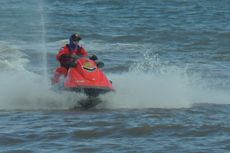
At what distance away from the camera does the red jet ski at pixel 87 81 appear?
1281 cm

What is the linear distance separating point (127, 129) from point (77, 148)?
4.59ft

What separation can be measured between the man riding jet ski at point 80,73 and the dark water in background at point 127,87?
202mm

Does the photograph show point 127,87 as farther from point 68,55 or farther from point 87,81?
point 87,81

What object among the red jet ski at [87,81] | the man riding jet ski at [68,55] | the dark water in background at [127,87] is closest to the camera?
the dark water in background at [127,87]

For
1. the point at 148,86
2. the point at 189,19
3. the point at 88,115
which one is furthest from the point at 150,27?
the point at 88,115

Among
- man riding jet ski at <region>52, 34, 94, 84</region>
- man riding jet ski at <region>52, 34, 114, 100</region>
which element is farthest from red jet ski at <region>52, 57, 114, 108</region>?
man riding jet ski at <region>52, 34, 94, 84</region>

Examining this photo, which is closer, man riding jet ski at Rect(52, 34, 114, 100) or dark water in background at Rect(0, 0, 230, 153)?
dark water in background at Rect(0, 0, 230, 153)

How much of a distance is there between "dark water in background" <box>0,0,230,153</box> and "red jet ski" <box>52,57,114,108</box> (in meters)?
0.16

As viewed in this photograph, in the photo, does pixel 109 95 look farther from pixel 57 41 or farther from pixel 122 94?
pixel 57 41

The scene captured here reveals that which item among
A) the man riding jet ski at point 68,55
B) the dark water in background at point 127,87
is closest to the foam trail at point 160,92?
the dark water in background at point 127,87

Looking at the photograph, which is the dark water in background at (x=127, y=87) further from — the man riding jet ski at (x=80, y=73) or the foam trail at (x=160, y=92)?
the man riding jet ski at (x=80, y=73)

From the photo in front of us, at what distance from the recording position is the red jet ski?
12812mm

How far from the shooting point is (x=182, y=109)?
1309cm

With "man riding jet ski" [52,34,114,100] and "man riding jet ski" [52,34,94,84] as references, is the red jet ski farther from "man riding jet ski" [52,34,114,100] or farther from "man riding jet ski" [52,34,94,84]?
"man riding jet ski" [52,34,94,84]
